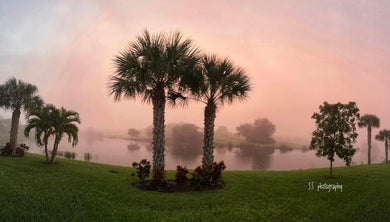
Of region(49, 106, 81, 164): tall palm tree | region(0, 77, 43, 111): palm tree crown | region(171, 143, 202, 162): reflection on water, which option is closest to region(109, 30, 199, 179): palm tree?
region(49, 106, 81, 164): tall palm tree

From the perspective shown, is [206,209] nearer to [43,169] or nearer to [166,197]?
[166,197]

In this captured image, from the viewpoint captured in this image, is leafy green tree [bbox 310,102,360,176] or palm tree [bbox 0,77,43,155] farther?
palm tree [bbox 0,77,43,155]

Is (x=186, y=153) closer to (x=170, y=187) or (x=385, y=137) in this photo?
(x=385, y=137)

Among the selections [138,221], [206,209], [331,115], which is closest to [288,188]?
[206,209]

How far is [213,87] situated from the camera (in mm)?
16375

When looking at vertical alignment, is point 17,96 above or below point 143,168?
above

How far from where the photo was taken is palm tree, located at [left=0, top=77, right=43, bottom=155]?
25.2 m

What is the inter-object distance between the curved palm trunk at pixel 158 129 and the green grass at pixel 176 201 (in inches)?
80.8

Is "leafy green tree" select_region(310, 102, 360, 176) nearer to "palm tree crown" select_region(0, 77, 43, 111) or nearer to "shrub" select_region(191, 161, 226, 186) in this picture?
"shrub" select_region(191, 161, 226, 186)

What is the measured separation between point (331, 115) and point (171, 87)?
11.8m

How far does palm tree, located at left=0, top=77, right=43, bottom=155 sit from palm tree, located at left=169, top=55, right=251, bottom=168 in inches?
663

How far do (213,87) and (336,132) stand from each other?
386 inches

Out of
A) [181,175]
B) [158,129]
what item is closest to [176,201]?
[181,175]

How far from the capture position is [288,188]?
14352 millimetres
